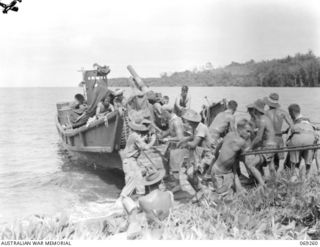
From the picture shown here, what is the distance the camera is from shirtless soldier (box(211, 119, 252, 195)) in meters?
6.46

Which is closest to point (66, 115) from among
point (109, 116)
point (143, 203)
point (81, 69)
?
point (81, 69)

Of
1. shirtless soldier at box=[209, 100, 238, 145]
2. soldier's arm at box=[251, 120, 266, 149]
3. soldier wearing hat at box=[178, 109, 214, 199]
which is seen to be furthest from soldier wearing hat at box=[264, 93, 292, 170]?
soldier wearing hat at box=[178, 109, 214, 199]

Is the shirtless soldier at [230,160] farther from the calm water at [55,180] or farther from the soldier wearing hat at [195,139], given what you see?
the calm water at [55,180]

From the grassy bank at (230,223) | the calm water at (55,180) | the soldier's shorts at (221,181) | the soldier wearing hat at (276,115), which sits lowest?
the calm water at (55,180)

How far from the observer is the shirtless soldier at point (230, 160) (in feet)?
21.2

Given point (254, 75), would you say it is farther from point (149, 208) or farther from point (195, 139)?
point (149, 208)

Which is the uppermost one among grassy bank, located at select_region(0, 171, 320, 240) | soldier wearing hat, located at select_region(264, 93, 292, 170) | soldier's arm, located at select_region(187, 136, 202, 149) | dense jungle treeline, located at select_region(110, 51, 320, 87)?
dense jungle treeline, located at select_region(110, 51, 320, 87)

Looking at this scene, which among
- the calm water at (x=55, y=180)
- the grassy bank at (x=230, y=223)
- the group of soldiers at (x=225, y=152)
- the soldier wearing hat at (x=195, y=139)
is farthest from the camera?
the calm water at (x=55, y=180)

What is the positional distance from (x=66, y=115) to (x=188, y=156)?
920 cm

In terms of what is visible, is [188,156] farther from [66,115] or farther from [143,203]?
[66,115]

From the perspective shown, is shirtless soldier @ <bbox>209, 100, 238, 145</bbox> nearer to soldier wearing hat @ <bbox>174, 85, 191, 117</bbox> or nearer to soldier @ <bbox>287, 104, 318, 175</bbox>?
soldier @ <bbox>287, 104, 318, 175</bbox>

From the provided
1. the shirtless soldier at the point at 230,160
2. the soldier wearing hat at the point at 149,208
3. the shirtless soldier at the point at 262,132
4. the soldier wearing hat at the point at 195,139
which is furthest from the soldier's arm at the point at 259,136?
the soldier wearing hat at the point at 149,208

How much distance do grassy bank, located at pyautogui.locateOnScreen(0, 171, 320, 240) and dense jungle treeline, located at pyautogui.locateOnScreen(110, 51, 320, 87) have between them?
3970 millimetres

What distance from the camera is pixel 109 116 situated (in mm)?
10109
